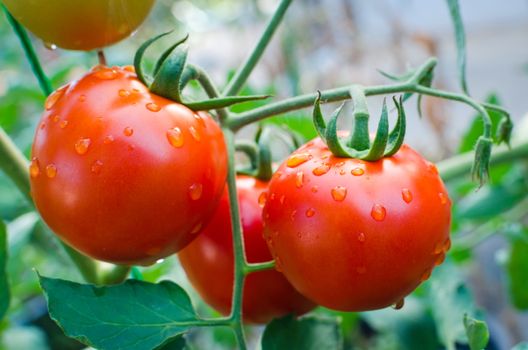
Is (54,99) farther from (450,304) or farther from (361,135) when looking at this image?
(450,304)

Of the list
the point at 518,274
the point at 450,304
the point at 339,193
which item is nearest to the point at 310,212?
the point at 339,193

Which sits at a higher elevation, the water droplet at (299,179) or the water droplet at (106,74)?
the water droplet at (106,74)

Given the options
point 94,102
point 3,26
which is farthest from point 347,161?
point 3,26

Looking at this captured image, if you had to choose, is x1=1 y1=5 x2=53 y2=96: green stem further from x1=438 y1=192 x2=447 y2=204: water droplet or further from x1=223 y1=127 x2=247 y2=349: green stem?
x1=438 y1=192 x2=447 y2=204: water droplet

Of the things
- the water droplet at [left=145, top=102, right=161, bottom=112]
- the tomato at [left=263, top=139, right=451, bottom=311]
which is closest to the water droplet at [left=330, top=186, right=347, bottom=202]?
the tomato at [left=263, top=139, right=451, bottom=311]

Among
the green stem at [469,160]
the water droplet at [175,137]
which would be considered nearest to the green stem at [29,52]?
the water droplet at [175,137]

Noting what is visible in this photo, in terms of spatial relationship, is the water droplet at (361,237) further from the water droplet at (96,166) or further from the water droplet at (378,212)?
the water droplet at (96,166)
